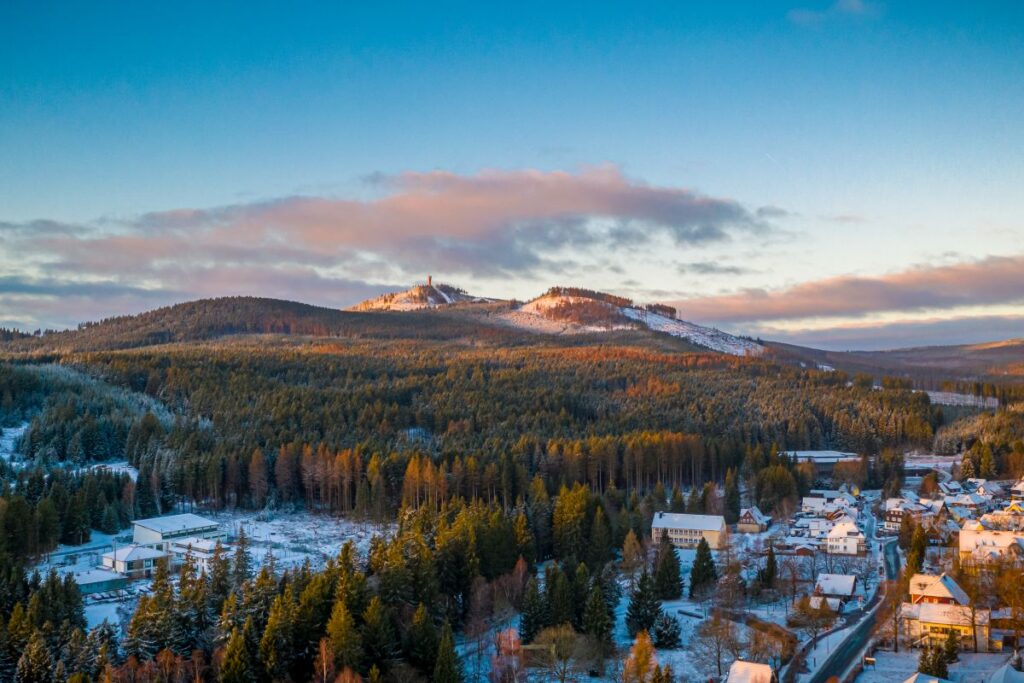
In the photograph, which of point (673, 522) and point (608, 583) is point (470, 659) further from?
point (673, 522)

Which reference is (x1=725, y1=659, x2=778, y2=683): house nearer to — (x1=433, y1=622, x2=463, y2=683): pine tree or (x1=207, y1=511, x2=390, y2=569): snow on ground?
(x1=433, y1=622, x2=463, y2=683): pine tree

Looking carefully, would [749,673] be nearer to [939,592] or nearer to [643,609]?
[643,609]

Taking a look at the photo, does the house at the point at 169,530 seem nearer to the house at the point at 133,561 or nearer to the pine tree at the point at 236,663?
the house at the point at 133,561


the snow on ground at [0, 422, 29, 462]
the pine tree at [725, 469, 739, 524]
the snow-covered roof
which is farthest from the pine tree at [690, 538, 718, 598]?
the snow on ground at [0, 422, 29, 462]

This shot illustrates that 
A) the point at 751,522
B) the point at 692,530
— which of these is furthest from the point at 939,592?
the point at 751,522

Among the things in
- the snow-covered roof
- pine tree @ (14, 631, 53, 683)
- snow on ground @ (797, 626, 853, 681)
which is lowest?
snow on ground @ (797, 626, 853, 681)

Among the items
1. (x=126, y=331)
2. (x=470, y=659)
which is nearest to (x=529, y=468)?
(x=470, y=659)

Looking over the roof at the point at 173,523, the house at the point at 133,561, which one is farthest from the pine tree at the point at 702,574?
the roof at the point at 173,523
